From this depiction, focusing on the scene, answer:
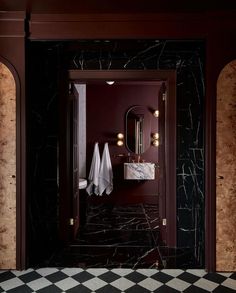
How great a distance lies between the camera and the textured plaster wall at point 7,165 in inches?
108

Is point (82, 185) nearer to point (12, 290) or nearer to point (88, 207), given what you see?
point (88, 207)

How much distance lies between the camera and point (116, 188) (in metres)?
5.80

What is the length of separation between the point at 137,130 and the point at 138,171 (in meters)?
0.86

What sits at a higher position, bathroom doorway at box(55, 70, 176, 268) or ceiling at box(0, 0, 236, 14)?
ceiling at box(0, 0, 236, 14)

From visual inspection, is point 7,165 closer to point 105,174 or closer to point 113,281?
point 113,281

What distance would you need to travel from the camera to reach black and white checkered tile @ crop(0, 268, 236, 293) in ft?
7.91

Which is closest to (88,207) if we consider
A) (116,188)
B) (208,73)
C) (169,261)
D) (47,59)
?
(116,188)

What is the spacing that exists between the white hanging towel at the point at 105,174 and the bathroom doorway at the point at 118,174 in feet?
0.49

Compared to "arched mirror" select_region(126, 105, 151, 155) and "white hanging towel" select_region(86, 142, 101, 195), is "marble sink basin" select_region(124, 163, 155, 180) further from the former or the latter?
"white hanging towel" select_region(86, 142, 101, 195)

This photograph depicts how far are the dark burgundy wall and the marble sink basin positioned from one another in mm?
342

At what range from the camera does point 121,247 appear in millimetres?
3381

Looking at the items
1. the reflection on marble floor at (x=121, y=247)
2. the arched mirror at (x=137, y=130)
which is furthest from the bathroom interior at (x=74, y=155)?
the arched mirror at (x=137, y=130)

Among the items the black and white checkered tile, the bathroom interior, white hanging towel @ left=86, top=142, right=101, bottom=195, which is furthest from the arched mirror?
the black and white checkered tile

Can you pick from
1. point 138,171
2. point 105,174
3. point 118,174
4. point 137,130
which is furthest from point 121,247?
point 137,130
